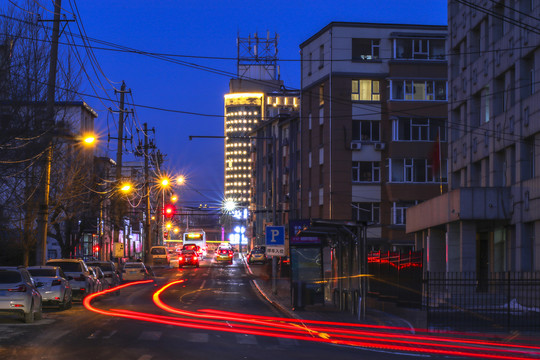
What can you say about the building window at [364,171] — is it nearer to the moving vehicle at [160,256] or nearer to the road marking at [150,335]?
the moving vehicle at [160,256]

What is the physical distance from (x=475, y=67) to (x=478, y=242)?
9.80m

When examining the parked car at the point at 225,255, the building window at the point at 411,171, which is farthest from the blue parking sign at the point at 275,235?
the parked car at the point at 225,255

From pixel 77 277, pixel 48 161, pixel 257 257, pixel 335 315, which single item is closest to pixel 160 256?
pixel 257 257

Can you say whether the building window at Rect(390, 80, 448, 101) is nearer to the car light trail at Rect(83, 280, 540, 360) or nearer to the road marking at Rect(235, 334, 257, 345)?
the car light trail at Rect(83, 280, 540, 360)

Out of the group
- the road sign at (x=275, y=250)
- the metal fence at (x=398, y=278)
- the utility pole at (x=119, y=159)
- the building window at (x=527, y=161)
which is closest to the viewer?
the metal fence at (x=398, y=278)

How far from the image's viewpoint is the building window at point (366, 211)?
65750mm

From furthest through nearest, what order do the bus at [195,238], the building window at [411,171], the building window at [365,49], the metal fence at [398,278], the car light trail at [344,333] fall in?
the bus at [195,238] → the building window at [365,49] → the building window at [411,171] → the metal fence at [398,278] → the car light trail at [344,333]

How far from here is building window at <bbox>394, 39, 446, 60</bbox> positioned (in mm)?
65000

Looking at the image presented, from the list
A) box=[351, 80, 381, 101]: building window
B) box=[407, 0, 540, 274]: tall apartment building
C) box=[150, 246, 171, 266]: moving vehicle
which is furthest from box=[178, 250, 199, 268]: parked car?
box=[407, 0, 540, 274]: tall apartment building

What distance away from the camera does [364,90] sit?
215ft

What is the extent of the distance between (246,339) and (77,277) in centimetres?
1594

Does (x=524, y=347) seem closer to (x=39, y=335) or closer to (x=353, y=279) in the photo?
(x=353, y=279)

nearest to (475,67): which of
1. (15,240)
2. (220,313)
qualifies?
(220,313)

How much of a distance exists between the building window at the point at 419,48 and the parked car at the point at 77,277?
129 feet
